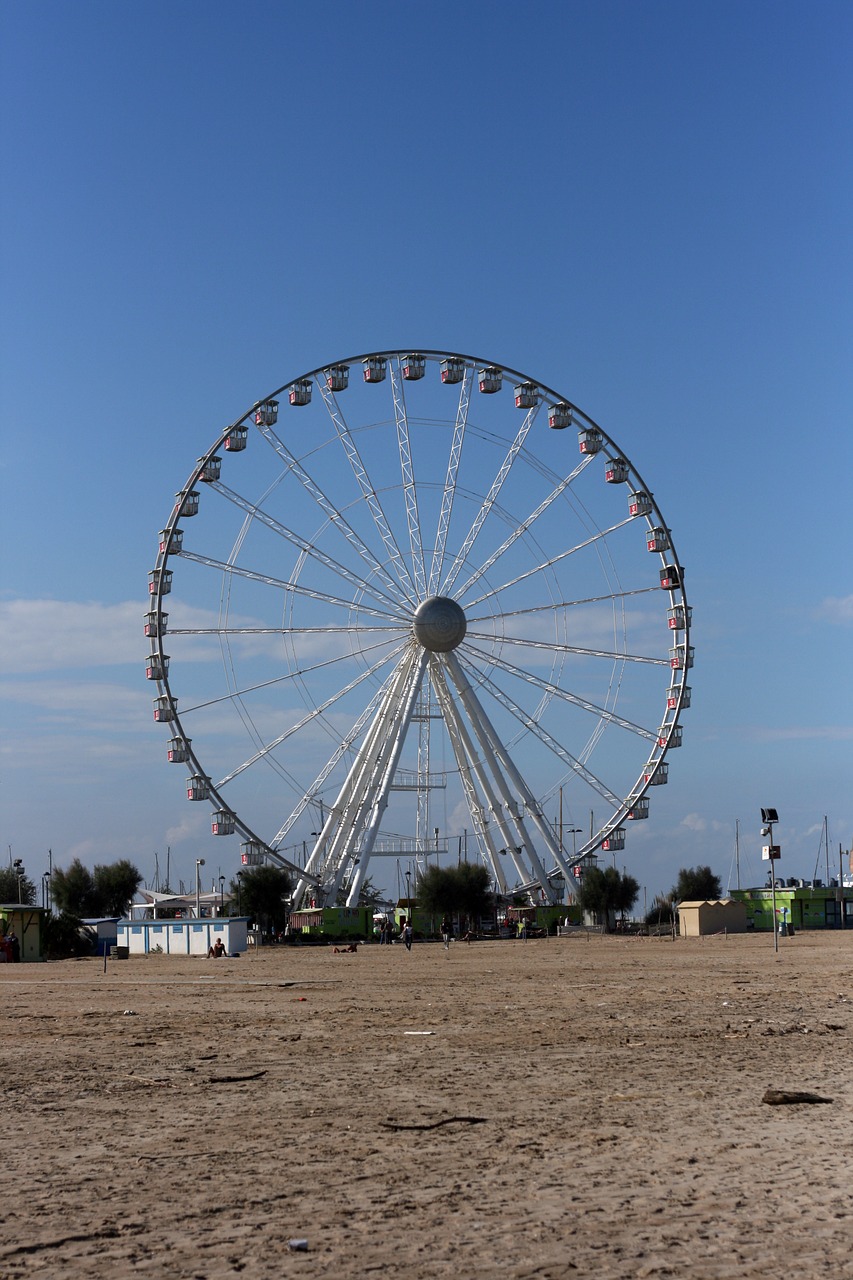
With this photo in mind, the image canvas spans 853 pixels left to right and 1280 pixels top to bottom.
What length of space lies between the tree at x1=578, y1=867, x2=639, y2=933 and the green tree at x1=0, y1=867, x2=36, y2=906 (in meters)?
36.9

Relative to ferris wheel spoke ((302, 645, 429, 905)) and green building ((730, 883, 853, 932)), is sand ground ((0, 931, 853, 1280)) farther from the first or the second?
green building ((730, 883, 853, 932))

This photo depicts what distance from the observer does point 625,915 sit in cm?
9238

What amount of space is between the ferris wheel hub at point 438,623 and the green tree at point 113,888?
160ft

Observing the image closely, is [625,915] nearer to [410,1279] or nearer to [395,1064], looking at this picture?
[395,1064]

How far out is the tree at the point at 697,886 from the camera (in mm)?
103875

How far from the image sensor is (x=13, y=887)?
341 feet

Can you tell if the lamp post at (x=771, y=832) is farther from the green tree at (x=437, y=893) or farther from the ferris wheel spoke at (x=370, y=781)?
A: the green tree at (x=437, y=893)

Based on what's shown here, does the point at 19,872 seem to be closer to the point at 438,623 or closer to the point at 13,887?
the point at 13,887

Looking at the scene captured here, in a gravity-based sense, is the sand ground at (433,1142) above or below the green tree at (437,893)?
above

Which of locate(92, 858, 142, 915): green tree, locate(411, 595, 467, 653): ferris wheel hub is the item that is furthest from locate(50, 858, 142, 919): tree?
locate(411, 595, 467, 653): ferris wheel hub

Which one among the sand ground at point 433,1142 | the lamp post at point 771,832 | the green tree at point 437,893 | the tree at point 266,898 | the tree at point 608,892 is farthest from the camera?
the tree at point 608,892

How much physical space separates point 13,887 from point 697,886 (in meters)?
47.9

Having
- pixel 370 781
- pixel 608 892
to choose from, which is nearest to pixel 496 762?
pixel 370 781

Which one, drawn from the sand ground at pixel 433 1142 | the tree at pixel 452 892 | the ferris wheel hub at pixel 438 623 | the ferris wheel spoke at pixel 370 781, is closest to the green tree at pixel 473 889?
the tree at pixel 452 892
